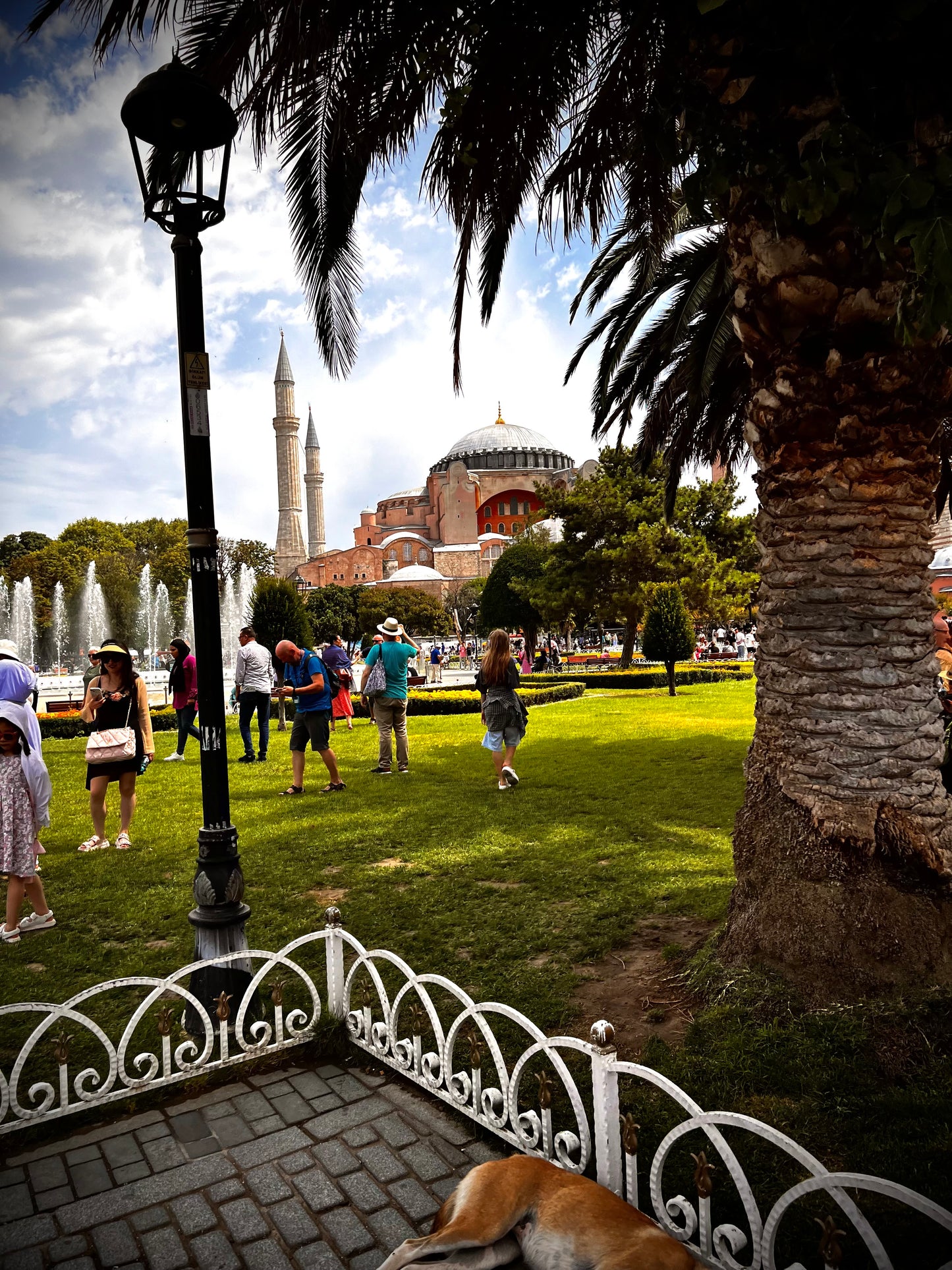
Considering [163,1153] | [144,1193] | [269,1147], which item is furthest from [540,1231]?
[163,1153]

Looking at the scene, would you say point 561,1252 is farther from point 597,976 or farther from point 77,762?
point 77,762

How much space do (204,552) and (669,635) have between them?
15.7 metres

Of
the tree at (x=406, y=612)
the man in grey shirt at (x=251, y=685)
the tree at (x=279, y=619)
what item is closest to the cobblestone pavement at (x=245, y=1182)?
the man in grey shirt at (x=251, y=685)

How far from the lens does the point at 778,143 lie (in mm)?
2951

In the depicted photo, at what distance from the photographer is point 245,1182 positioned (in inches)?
98.9

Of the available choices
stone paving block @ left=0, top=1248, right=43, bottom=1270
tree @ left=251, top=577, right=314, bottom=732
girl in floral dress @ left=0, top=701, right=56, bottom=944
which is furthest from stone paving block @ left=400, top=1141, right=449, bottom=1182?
tree @ left=251, top=577, right=314, bottom=732

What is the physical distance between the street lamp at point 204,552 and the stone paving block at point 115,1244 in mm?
1084

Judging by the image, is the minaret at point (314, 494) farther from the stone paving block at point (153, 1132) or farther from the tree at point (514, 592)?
the stone paving block at point (153, 1132)

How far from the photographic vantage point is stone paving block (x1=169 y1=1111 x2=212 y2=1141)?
109 inches

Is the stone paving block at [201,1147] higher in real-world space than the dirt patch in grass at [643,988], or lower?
lower

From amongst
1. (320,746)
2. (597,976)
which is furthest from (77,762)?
(597,976)

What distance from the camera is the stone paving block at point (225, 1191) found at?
2438mm

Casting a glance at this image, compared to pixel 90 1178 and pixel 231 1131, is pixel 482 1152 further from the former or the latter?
pixel 90 1178

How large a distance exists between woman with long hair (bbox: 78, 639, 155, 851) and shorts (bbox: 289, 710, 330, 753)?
1.91 metres
